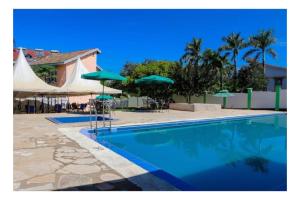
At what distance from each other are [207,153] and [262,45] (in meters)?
29.4

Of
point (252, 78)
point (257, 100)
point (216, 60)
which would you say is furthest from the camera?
point (216, 60)

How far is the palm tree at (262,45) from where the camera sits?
107ft

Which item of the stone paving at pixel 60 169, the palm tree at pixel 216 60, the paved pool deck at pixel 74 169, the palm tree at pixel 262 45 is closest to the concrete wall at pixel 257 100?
the palm tree at pixel 216 60

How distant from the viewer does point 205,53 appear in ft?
103

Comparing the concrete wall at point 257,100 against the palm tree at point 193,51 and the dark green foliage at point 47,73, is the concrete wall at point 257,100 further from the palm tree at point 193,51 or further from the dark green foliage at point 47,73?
the dark green foliage at point 47,73

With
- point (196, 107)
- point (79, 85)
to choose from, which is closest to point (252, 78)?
point (196, 107)

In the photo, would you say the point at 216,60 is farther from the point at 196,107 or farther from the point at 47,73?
the point at 47,73

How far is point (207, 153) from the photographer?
773cm

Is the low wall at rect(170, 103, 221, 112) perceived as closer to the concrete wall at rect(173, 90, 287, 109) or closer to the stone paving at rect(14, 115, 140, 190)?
the concrete wall at rect(173, 90, 287, 109)

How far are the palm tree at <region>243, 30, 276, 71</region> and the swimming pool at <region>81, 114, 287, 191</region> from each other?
23092 mm
